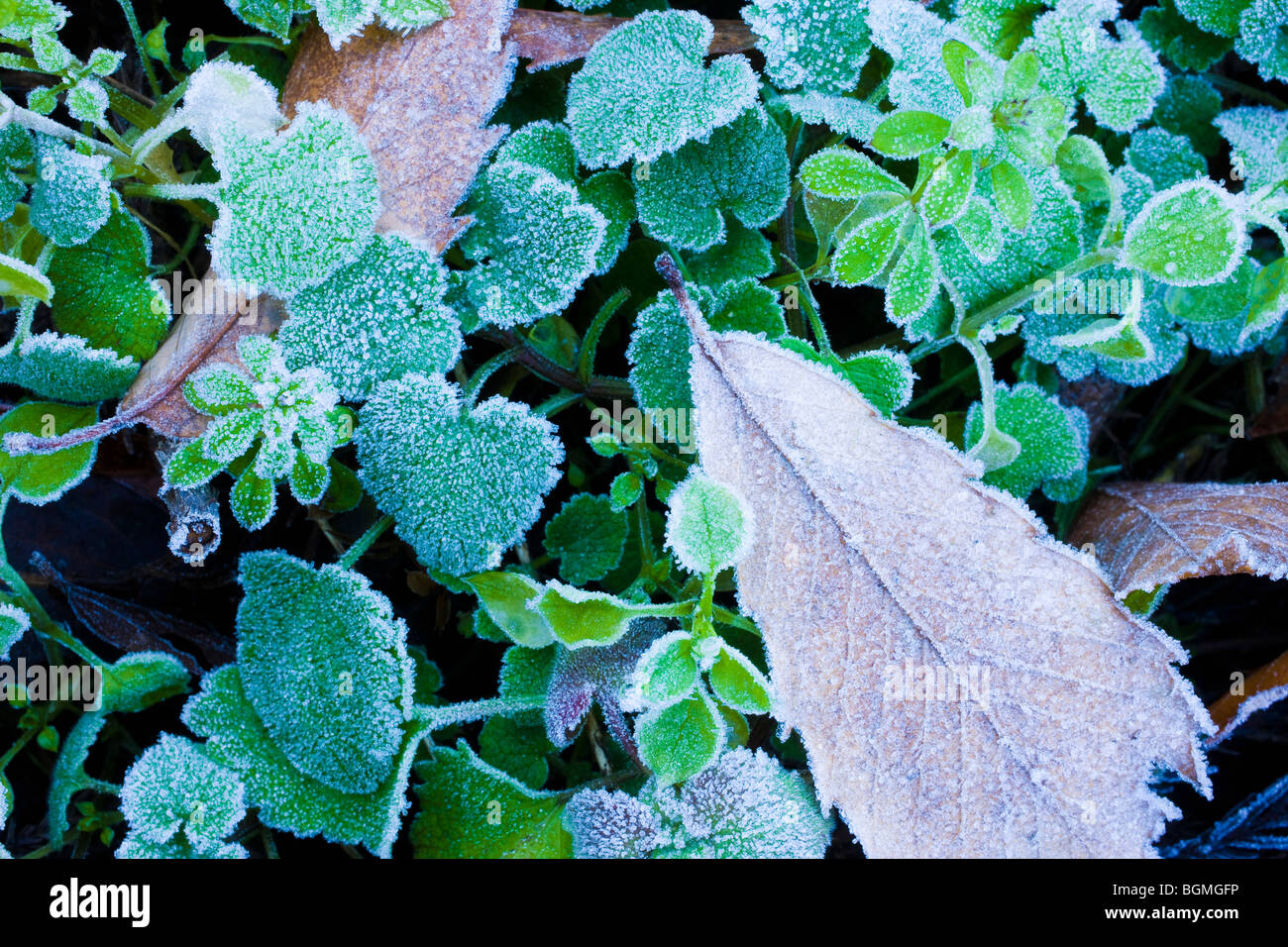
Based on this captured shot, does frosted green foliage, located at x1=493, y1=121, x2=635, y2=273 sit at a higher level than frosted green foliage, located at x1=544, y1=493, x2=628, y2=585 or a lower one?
higher

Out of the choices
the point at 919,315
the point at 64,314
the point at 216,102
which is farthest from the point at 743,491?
the point at 64,314

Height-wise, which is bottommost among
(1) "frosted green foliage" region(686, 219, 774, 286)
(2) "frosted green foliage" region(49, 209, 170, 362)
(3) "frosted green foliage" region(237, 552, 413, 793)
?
(3) "frosted green foliage" region(237, 552, 413, 793)

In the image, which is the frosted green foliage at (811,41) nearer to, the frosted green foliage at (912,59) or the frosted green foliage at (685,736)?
the frosted green foliage at (912,59)

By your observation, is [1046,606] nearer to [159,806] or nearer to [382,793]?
[382,793]

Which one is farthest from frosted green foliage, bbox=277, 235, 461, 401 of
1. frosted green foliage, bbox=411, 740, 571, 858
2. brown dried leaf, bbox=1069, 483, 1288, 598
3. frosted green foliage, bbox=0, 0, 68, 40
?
brown dried leaf, bbox=1069, 483, 1288, 598

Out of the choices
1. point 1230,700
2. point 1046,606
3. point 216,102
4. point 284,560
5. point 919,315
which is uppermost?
point 216,102

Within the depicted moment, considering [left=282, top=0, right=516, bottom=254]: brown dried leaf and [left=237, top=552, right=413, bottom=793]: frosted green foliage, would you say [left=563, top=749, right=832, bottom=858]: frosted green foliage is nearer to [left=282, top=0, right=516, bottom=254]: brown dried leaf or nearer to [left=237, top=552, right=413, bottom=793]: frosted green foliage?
[left=237, top=552, right=413, bottom=793]: frosted green foliage

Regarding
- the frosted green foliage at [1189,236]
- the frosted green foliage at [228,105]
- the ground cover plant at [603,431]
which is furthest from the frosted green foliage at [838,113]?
the frosted green foliage at [228,105]
